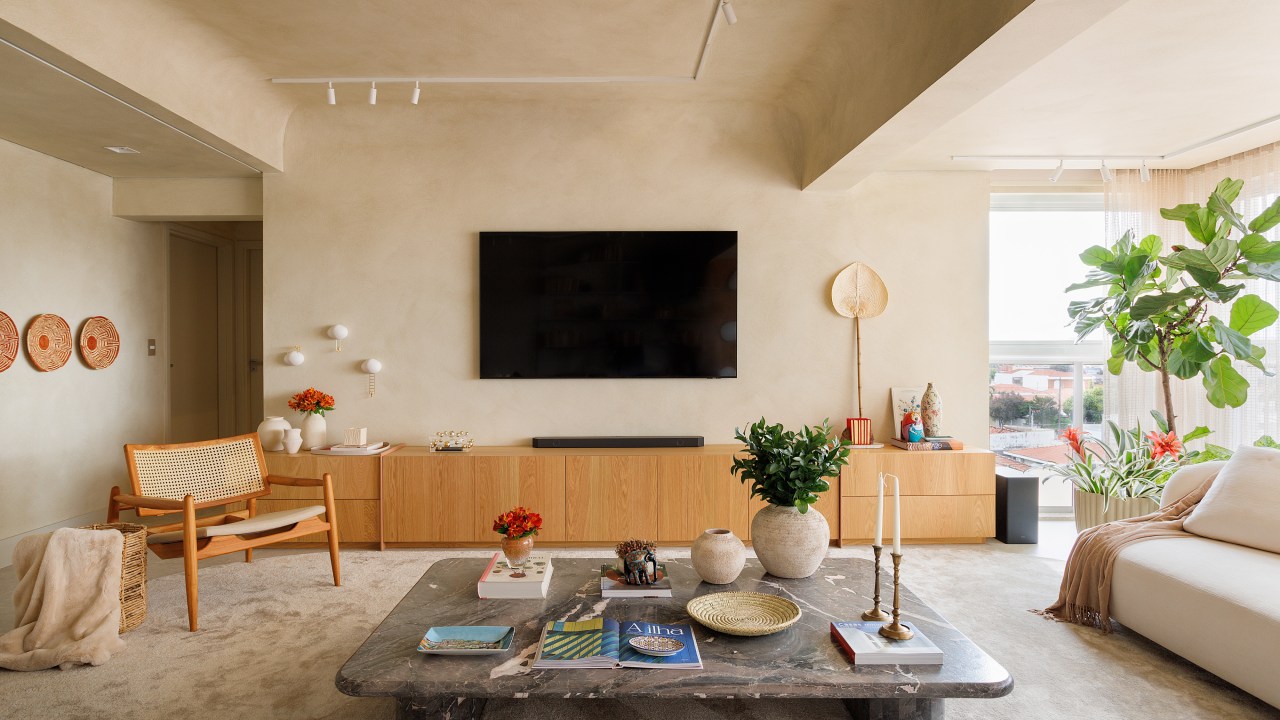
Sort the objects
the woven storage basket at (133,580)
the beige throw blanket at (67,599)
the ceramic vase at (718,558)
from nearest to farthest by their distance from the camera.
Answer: the ceramic vase at (718,558), the beige throw blanket at (67,599), the woven storage basket at (133,580)

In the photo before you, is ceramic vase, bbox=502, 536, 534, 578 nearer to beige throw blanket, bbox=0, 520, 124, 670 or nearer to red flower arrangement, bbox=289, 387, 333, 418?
beige throw blanket, bbox=0, 520, 124, 670

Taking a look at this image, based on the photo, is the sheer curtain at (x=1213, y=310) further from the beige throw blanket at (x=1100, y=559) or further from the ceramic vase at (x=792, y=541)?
the ceramic vase at (x=792, y=541)

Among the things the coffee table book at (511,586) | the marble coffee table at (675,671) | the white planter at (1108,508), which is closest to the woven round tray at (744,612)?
the marble coffee table at (675,671)

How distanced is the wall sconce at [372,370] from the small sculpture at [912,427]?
3.34 metres

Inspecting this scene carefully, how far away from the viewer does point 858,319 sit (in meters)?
4.41

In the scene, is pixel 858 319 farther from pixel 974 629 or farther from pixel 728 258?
pixel 974 629

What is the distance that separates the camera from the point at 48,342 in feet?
13.2

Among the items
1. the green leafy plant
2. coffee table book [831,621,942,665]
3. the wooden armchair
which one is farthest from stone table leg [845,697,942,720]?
the wooden armchair

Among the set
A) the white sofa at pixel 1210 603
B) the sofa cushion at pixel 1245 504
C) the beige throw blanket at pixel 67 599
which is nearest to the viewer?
the white sofa at pixel 1210 603

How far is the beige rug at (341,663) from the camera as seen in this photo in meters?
2.20

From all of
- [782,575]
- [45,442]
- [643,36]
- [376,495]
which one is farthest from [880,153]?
[45,442]

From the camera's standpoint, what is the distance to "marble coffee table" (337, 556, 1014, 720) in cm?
167

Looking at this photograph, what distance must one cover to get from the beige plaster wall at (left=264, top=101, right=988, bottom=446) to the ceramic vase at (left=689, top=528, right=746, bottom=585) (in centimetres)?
201

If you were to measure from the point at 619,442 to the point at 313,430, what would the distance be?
1881 millimetres
